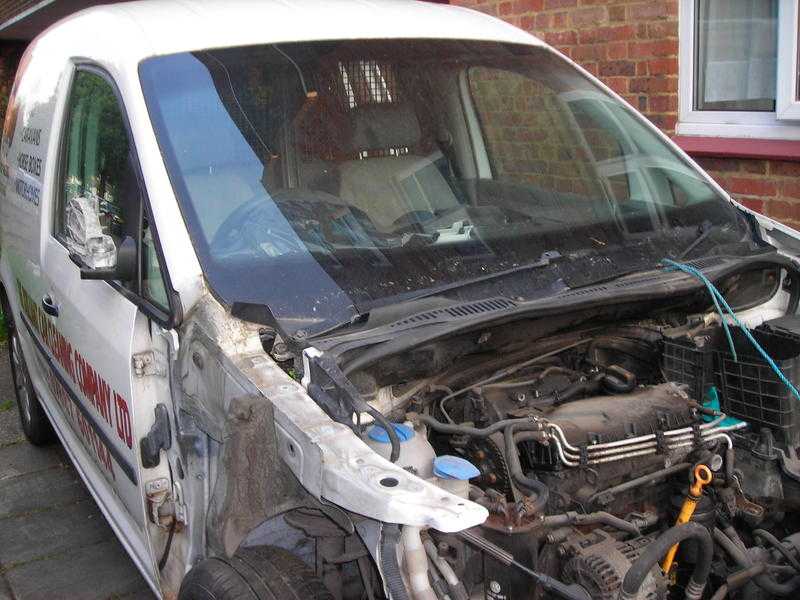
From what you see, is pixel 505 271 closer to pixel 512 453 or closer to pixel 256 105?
pixel 512 453

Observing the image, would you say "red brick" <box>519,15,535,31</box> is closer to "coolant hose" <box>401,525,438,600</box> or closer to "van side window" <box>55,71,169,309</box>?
"van side window" <box>55,71,169,309</box>

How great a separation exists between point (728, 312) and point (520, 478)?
1057 mm

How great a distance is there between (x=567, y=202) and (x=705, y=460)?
107 cm

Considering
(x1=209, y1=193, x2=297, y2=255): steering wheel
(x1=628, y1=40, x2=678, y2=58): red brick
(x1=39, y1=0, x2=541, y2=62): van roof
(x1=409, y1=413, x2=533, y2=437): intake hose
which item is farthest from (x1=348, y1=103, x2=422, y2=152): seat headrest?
(x1=628, y1=40, x2=678, y2=58): red brick

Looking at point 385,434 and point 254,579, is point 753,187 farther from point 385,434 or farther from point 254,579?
point 254,579

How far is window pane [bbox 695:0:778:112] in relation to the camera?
5.39 meters

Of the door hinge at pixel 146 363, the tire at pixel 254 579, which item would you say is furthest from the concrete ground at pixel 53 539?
the tire at pixel 254 579

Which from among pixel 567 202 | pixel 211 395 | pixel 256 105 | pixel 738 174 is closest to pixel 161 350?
pixel 211 395

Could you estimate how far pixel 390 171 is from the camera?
328 cm

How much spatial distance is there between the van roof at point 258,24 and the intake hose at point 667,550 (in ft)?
6.53

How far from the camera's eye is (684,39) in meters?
5.68

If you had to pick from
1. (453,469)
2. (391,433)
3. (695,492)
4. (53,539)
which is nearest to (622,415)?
(695,492)

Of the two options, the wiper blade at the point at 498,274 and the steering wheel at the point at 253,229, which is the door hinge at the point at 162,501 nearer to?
the steering wheel at the point at 253,229

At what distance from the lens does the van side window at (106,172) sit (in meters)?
2.89
